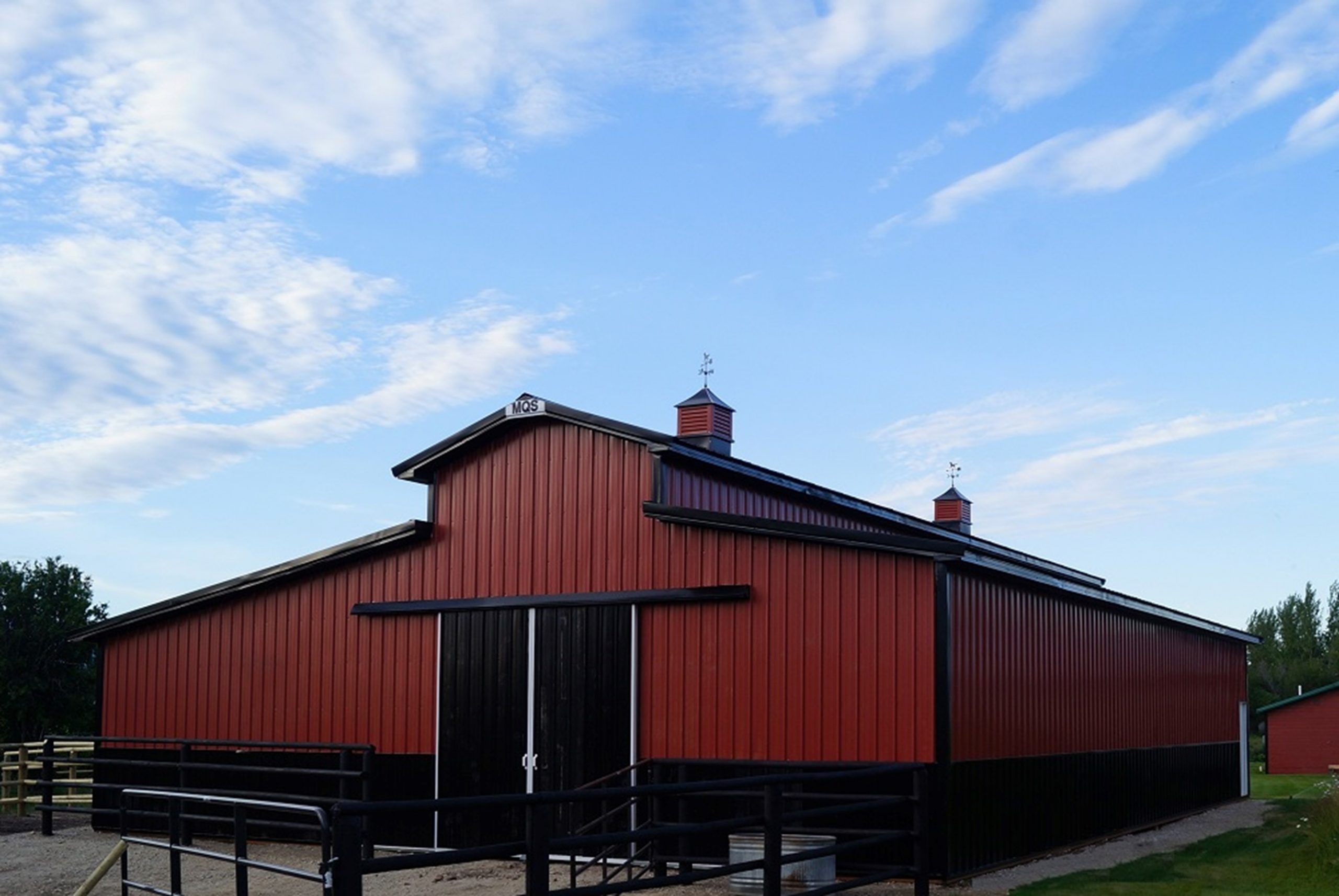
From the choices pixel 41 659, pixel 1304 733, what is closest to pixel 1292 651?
pixel 1304 733

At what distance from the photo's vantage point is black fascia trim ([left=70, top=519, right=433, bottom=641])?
17.9m

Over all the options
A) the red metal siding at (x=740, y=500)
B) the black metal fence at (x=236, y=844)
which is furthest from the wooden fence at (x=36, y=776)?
the red metal siding at (x=740, y=500)

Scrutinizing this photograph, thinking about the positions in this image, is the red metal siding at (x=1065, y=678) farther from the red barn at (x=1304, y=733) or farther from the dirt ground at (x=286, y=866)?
the red barn at (x=1304, y=733)

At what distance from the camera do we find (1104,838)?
19.0 m

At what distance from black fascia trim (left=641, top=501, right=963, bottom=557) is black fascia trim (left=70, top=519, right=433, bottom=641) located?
3324mm

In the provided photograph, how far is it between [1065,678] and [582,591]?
6011 mm

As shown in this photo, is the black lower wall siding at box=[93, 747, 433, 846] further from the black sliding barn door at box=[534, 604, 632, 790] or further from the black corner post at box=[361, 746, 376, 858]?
the black sliding barn door at box=[534, 604, 632, 790]

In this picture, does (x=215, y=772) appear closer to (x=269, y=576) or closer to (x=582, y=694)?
(x=269, y=576)

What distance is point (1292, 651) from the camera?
81.6 m

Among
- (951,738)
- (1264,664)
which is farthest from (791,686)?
(1264,664)

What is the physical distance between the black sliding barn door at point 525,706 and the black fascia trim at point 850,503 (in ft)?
6.48

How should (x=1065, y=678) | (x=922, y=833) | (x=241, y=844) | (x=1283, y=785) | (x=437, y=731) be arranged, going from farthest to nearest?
1. (x=1283, y=785)
2. (x=1065, y=678)
3. (x=437, y=731)
4. (x=922, y=833)
5. (x=241, y=844)

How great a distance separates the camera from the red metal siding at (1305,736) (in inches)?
1700

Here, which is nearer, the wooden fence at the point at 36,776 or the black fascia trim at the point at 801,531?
the black fascia trim at the point at 801,531
